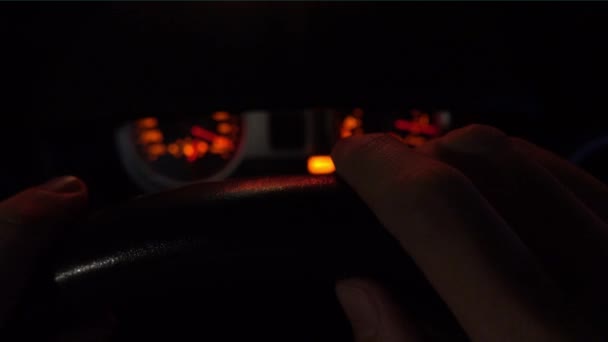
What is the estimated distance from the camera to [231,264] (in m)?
0.34

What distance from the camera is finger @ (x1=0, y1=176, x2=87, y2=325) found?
1.15 feet

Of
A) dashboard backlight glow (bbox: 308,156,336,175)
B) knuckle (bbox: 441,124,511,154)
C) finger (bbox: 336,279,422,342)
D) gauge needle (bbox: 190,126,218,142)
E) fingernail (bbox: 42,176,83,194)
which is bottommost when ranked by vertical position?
dashboard backlight glow (bbox: 308,156,336,175)

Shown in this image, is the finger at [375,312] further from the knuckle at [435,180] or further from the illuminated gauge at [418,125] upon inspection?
the illuminated gauge at [418,125]

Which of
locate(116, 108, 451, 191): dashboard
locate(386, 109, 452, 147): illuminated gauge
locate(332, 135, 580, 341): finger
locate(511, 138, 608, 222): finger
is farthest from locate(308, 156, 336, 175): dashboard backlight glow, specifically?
locate(332, 135, 580, 341): finger

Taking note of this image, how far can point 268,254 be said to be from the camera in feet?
1.11

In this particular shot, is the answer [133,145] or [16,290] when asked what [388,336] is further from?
[133,145]

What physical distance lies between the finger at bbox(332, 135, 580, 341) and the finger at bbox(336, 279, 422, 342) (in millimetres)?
49

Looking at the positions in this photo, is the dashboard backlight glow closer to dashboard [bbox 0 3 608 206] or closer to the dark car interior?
the dark car interior

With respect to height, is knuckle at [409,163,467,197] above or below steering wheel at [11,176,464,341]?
above

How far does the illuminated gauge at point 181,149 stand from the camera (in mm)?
1213

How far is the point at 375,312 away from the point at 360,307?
0.03ft

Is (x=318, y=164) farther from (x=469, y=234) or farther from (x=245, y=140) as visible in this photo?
(x=469, y=234)

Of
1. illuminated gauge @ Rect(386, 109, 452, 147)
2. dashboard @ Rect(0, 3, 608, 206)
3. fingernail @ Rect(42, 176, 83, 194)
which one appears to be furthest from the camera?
illuminated gauge @ Rect(386, 109, 452, 147)

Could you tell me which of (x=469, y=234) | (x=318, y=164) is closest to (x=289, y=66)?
(x=318, y=164)
